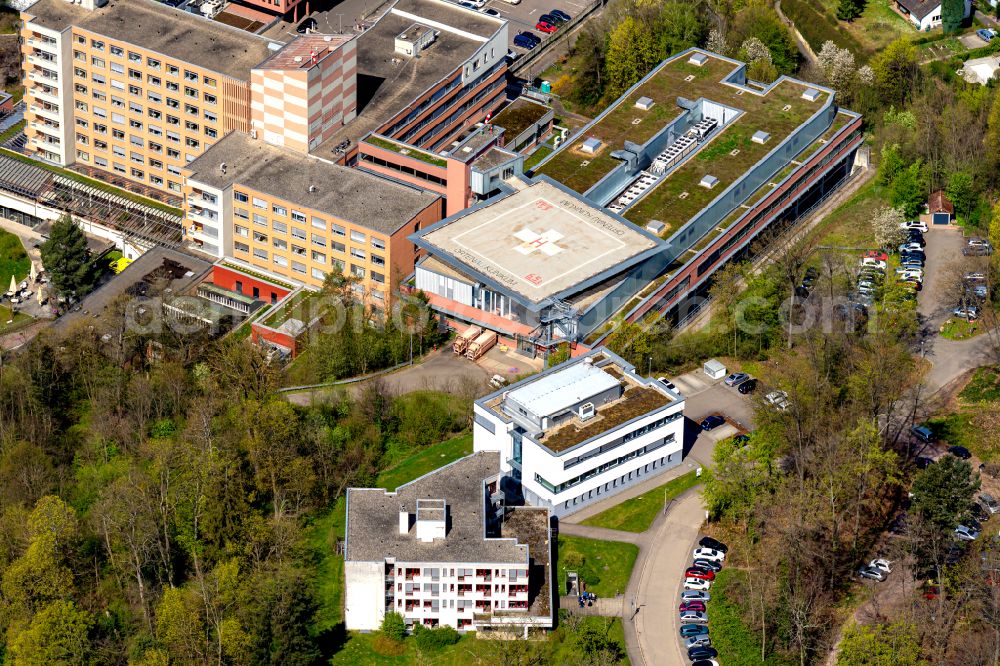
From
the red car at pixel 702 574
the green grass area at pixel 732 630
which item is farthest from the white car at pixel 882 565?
the red car at pixel 702 574

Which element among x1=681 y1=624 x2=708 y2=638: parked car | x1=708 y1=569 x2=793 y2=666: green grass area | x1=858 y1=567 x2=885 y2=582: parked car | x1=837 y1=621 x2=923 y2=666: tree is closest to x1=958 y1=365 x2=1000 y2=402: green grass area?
x1=858 y1=567 x2=885 y2=582: parked car

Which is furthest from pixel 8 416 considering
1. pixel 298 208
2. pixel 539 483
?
pixel 539 483

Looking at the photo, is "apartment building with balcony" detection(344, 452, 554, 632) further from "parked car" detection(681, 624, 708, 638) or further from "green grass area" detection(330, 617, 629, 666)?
"parked car" detection(681, 624, 708, 638)

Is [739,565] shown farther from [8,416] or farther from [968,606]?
[8,416]

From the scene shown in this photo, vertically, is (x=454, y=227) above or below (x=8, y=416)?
above

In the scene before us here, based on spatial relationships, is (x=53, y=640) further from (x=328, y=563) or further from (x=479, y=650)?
(x=479, y=650)

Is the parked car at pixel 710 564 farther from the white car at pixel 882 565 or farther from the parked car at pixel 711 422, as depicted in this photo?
the parked car at pixel 711 422
